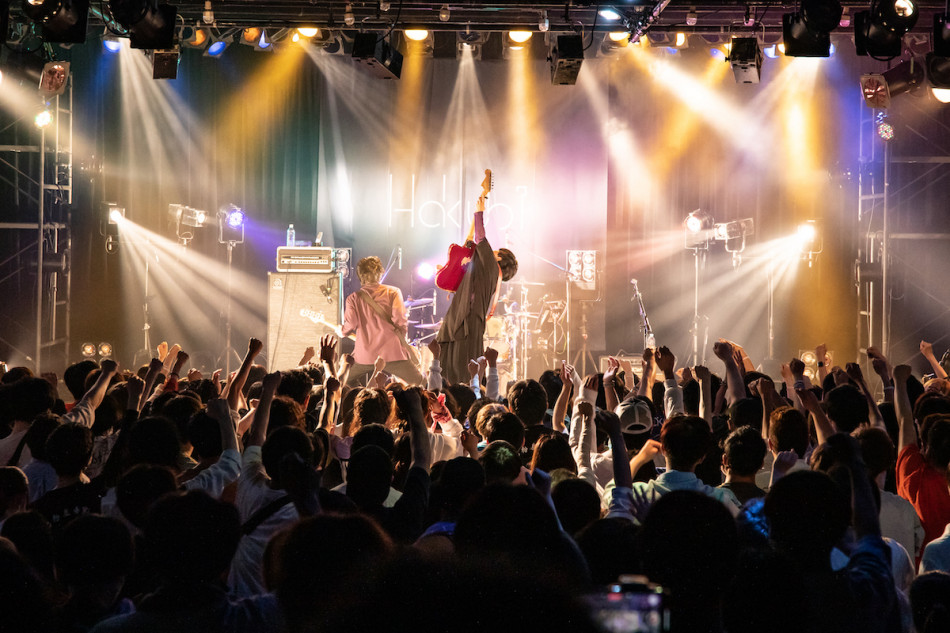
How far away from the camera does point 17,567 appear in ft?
5.38

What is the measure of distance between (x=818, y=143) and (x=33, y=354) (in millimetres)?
11023

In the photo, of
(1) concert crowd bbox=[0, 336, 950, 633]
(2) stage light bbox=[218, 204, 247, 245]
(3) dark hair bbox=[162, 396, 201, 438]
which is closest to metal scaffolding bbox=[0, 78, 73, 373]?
(2) stage light bbox=[218, 204, 247, 245]

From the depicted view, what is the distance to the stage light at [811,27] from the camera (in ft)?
22.8

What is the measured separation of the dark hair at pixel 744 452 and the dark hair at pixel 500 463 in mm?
770

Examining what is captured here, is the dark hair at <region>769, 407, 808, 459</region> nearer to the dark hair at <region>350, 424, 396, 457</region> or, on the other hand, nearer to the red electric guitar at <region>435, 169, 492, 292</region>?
the dark hair at <region>350, 424, 396, 457</region>

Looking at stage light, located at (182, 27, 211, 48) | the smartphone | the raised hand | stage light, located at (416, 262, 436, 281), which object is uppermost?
stage light, located at (182, 27, 211, 48)

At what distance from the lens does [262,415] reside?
2.95m

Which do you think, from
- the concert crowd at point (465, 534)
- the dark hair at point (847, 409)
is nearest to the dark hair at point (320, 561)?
the concert crowd at point (465, 534)

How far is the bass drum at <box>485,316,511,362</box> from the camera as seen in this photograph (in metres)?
11.3

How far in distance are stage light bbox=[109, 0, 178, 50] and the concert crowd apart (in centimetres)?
451

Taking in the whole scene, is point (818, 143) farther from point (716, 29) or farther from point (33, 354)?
point (33, 354)

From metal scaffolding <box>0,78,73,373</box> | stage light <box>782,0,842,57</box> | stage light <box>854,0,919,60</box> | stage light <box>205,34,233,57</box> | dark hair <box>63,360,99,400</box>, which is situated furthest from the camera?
stage light <box>205,34,233,57</box>

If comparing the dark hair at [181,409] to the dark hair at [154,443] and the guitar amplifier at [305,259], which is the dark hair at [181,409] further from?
the guitar amplifier at [305,259]

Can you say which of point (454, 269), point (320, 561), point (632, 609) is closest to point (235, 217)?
point (454, 269)
